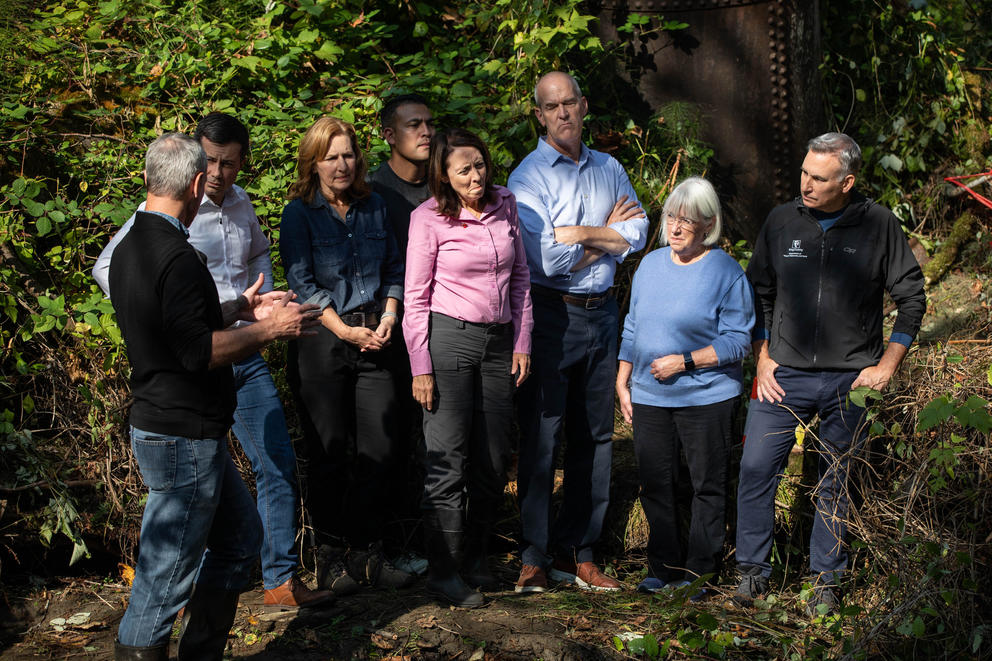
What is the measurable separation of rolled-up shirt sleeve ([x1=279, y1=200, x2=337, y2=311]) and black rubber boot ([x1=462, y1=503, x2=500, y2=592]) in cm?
126

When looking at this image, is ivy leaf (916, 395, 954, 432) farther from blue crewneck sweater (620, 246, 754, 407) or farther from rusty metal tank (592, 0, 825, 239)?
rusty metal tank (592, 0, 825, 239)

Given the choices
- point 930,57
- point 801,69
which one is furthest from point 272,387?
point 930,57

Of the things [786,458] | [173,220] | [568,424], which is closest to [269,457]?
[173,220]

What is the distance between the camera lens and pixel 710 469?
457 cm

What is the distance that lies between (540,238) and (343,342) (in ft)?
3.54

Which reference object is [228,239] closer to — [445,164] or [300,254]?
[300,254]

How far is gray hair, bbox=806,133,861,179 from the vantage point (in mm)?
4305

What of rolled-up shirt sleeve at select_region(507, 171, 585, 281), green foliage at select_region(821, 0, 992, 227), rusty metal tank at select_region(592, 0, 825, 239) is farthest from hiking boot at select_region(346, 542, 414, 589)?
green foliage at select_region(821, 0, 992, 227)

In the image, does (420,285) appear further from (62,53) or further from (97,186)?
(62,53)

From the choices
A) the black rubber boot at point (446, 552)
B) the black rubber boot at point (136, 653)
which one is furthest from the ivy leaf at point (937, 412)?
the black rubber boot at point (136, 653)

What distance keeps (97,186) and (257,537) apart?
9.26 ft

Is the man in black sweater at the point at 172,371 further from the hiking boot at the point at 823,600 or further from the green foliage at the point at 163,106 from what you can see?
the hiking boot at the point at 823,600

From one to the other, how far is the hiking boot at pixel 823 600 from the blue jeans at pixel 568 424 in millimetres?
1059

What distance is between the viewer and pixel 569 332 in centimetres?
467
